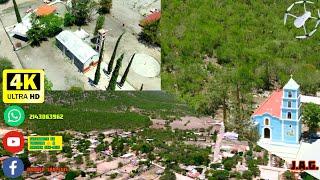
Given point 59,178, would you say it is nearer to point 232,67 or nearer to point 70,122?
point 70,122

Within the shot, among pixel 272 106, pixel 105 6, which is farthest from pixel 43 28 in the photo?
pixel 272 106

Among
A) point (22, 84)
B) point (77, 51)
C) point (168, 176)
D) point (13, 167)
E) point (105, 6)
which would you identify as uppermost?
point (105, 6)

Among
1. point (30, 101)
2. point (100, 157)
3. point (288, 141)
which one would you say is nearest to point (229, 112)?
point (288, 141)

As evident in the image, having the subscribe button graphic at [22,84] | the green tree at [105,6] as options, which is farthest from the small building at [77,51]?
the green tree at [105,6]

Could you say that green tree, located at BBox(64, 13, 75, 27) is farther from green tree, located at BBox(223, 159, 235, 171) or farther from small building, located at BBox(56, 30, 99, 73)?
green tree, located at BBox(223, 159, 235, 171)

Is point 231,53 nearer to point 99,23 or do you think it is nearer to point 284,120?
point 284,120

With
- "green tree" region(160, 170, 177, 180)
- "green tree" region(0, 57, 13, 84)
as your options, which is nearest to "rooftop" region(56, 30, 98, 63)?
"green tree" region(0, 57, 13, 84)
